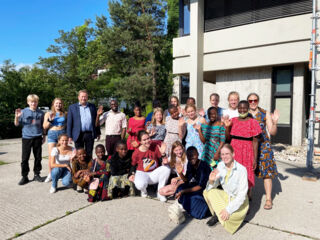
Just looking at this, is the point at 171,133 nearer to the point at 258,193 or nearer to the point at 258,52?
the point at 258,193

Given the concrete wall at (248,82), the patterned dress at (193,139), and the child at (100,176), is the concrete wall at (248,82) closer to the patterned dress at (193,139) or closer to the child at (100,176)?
the patterned dress at (193,139)

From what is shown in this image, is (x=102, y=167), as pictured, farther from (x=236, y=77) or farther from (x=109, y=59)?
(x=109, y=59)

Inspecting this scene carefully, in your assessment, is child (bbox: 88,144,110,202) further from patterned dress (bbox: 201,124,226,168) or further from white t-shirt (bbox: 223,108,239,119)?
white t-shirt (bbox: 223,108,239,119)

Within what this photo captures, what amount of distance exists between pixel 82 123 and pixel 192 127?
6.94 feet

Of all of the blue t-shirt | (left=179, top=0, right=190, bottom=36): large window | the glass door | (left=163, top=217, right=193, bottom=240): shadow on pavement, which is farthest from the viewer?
(left=179, top=0, right=190, bottom=36): large window

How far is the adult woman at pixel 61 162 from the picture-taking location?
13.9ft

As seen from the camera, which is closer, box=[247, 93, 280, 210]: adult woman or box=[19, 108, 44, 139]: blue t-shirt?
box=[247, 93, 280, 210]: adult woman

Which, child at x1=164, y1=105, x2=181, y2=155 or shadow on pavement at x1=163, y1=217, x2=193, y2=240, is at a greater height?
child at x1=164, y1=105, x2=181, y2=155

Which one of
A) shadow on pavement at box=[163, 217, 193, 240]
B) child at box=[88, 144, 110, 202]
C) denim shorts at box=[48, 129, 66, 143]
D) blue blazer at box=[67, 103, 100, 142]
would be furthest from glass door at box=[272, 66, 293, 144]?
denim shorts at box=[48, 129, 66, 143]

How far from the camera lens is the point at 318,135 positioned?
7660 millimetres

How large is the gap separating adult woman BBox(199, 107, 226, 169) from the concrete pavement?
0.93 meters

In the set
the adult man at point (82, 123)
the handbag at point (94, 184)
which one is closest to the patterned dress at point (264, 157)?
the handbag at point (94, 184)

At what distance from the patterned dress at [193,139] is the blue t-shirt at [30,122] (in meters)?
2.95

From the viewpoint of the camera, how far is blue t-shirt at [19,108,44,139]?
4.57 metres
